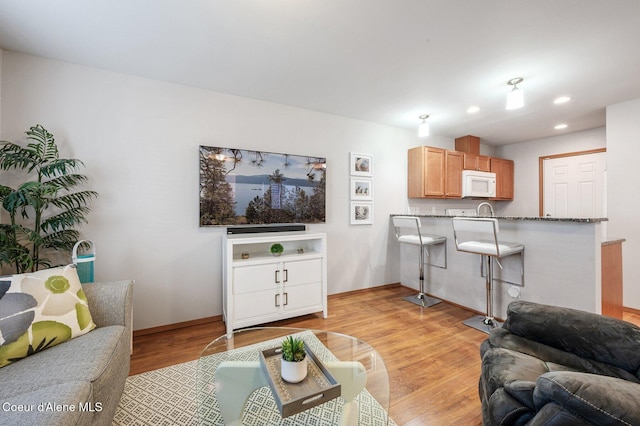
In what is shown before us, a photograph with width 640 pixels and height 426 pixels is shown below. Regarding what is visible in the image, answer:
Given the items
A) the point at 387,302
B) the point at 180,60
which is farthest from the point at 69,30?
the point at 387,302

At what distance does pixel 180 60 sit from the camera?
2.24m

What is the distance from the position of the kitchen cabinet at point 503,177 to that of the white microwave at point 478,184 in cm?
17

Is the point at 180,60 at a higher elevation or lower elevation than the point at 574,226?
higher

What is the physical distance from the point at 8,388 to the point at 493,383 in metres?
2.07

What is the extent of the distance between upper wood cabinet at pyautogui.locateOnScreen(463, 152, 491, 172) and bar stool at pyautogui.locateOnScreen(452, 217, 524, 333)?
196cm

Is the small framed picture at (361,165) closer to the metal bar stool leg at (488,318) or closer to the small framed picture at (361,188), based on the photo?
the small framed picture at (361,188)

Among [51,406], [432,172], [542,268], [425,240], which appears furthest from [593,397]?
[432,172]

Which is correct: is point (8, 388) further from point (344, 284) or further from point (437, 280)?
point (437, 280)

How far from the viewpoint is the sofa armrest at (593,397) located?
0.73m

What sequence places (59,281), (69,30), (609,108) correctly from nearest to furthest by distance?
(59,281), (69,30), (609,108)

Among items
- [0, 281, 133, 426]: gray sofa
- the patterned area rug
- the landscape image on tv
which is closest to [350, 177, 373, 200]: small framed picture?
the landscape image on tv

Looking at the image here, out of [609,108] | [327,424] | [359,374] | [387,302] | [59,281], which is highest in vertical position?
[609,108]

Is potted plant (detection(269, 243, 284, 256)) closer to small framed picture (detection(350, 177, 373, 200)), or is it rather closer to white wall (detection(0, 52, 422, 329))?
white wall (detection(0, 52, 422, 329))

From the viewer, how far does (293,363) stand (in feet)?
3.81
